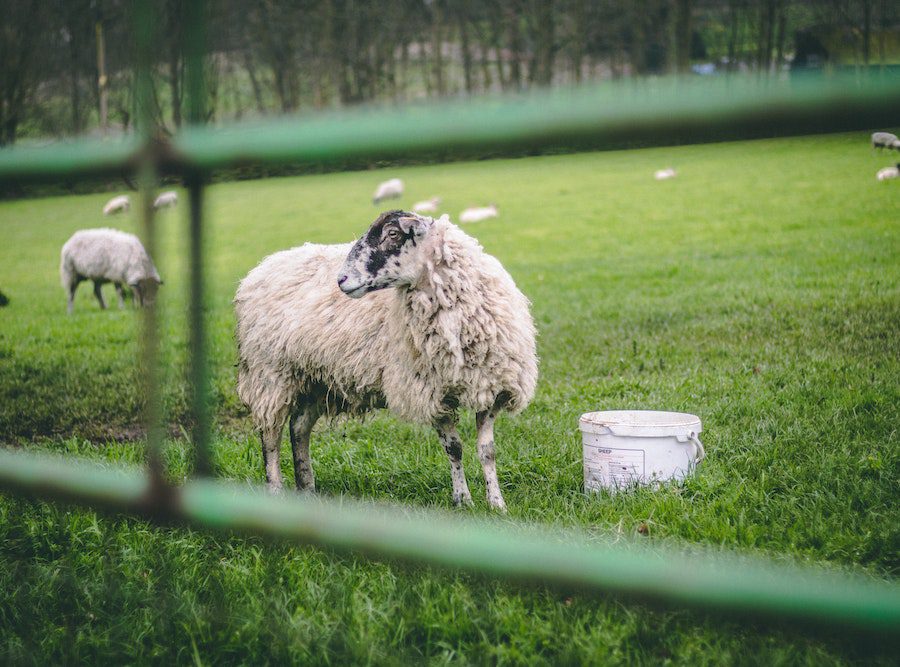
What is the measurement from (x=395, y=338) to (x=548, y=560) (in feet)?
10.3

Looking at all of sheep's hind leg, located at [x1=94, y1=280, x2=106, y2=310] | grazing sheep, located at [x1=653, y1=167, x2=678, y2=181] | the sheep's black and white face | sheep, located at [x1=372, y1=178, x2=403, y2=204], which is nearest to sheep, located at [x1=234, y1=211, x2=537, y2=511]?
the sheep's black and white face

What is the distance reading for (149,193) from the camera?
86cm

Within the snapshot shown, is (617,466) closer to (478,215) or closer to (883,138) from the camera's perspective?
(883,138)

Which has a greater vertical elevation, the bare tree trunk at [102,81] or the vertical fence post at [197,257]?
the bare tree trunk at [102,81]

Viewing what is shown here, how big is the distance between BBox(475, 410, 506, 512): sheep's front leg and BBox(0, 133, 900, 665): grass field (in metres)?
0.13

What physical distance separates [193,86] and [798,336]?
21.5ft

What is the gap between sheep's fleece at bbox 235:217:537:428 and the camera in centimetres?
366

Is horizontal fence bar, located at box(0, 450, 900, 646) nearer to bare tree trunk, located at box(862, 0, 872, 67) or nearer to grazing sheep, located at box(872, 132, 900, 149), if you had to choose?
grazing sheep, located at box(872, 132, 900, 149)

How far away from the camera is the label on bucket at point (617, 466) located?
3.59m

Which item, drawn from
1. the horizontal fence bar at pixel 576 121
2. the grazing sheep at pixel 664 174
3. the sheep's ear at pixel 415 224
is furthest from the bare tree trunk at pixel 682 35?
the grazing sheep at pixel 664 174

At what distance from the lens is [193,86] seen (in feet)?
2.67

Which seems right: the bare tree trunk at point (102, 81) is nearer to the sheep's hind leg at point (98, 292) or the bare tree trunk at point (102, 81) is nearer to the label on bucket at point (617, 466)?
the label on bucket at point (617, 466)

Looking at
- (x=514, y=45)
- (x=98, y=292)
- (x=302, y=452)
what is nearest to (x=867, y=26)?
(x=514, y=45)

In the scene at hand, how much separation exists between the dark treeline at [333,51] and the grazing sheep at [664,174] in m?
20.3
